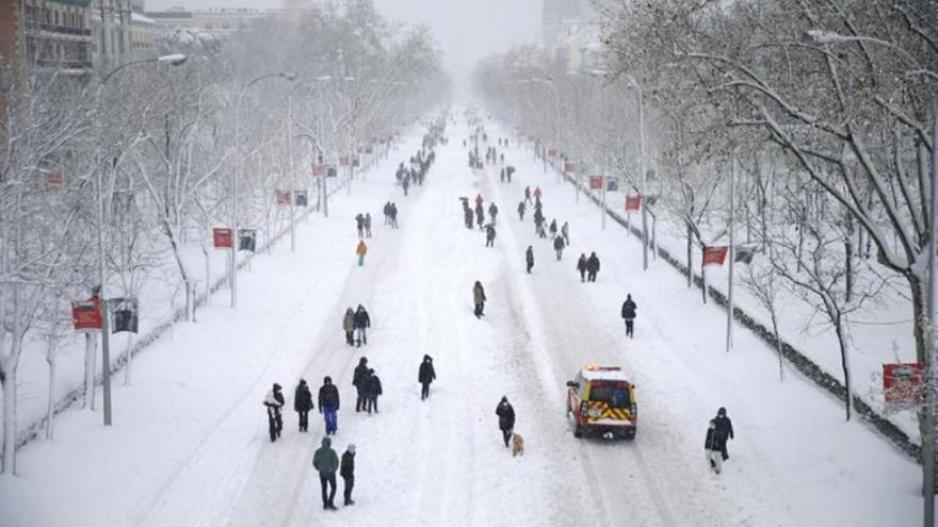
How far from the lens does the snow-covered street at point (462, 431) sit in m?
18.7

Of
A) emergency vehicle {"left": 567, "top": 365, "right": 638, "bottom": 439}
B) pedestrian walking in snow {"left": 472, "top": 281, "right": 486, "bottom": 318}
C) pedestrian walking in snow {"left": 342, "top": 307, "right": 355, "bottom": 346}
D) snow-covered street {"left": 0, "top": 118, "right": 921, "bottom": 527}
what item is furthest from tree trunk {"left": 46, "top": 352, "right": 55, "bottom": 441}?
pedestrian walking in snow {"left": 472, "top": 281, "right": 486, "bottom": 318}

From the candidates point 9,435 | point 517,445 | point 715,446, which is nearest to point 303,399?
point 517,445

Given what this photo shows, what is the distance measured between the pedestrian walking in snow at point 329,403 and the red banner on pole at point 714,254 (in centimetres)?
1190

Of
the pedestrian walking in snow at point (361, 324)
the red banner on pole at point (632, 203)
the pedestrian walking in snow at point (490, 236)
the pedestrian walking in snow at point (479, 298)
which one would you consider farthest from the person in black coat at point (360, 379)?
the pedestrian walking in snow at point (490, 236)

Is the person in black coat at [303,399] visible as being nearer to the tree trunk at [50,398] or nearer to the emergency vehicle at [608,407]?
the tree trunk at [50,398]

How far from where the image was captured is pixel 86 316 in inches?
851

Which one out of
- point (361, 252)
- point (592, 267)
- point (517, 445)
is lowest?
point (517, 445)

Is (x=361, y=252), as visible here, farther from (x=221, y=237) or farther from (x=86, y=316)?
(x=86, y=316)

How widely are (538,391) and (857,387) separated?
728 centimetres

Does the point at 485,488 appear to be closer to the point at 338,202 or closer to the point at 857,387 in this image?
the point at 857,387

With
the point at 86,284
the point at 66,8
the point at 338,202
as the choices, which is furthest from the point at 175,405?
the point at 66,8

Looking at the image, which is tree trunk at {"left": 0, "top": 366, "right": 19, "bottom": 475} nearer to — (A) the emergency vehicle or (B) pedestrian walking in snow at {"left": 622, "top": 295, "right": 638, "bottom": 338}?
(A) the emergency vehicle

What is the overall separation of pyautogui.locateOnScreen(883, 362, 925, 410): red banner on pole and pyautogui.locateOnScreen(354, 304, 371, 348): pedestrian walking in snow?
53.5 feet

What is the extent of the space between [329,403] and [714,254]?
1221 cm
